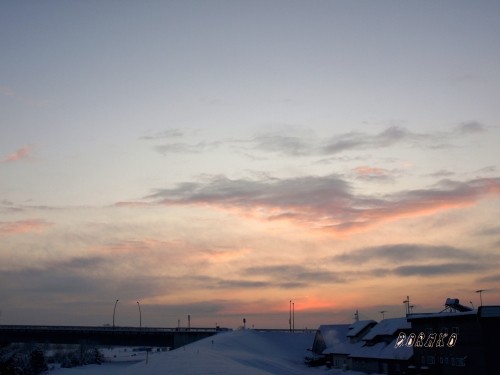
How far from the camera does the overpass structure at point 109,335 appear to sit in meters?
151

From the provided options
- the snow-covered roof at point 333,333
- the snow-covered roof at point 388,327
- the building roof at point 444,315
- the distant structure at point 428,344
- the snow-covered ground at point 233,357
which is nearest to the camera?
the distant structure at point 428,344

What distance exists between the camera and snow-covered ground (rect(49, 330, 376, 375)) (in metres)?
69.7

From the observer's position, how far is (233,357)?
314ft

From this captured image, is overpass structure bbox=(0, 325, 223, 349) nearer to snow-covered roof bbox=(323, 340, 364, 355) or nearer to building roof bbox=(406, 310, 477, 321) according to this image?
snow-covered roof bbox=(323, 340, 364, 355)

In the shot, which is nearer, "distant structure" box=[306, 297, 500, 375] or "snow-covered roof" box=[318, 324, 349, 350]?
"distant structure" box=[306, 297, 500, 375]

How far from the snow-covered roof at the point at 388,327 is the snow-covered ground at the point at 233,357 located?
894 centimetres

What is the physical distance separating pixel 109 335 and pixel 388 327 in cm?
8998

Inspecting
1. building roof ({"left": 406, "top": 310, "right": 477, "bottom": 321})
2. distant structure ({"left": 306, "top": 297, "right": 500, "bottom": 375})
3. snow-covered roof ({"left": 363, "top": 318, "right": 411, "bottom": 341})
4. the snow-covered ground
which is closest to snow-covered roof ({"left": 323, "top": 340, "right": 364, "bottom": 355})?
distant structure ({"left": 306, "top": 297, "right": 500, "bottom": 375})

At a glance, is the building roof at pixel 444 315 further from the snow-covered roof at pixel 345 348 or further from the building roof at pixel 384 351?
the snow-covered roof at pixel 345 348

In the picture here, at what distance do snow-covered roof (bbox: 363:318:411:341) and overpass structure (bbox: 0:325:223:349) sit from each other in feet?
209

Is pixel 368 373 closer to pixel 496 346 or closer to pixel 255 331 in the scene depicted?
pixel 496 346

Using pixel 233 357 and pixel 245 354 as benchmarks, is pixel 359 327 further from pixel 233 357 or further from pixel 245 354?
pixel 233 357

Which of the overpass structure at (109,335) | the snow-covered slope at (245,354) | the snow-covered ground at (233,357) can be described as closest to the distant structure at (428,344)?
the snow-covered ground at (233,357)

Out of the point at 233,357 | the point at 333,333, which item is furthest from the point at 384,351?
the point at 333,333
